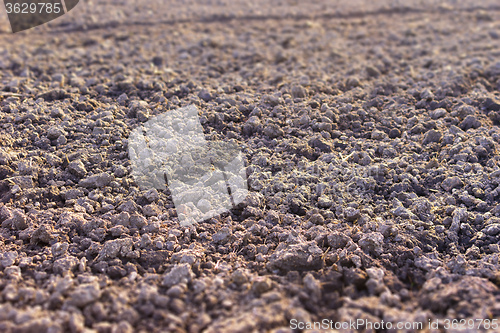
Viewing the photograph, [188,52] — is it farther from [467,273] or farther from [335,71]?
[467,273]

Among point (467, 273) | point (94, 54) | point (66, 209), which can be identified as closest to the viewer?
point (467, 273)

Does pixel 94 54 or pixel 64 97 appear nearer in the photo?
pixel 64 97

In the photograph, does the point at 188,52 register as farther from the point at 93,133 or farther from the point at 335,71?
the point at 93,133

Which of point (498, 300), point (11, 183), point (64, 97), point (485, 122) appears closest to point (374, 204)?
point (498, 300)

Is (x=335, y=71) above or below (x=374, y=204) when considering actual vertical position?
above

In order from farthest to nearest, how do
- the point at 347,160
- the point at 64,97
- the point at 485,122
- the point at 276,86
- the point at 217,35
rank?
the point at 217,35 < the point at 276,86 < the point at 64,97 < the point at 485,122 < the point at 347,160

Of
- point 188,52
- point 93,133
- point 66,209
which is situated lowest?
point 66,209
